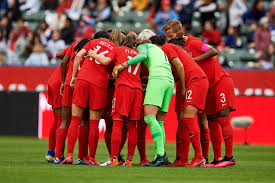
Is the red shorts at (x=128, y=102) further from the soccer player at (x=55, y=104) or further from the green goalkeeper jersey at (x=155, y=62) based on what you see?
the soccer player at (x=55, y=104)

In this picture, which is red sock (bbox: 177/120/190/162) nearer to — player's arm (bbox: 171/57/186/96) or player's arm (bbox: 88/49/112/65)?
player's arm (bbox: 171/57/186/96)

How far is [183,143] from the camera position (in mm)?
11688

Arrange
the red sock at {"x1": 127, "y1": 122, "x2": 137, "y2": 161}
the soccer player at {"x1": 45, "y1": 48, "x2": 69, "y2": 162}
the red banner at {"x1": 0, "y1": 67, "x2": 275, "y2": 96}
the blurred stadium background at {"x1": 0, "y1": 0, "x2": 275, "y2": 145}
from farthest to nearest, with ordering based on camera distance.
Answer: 1. the red banner at {"x1": 0, "y1": 67, "x2": 275, "y2": 96}
2. the blurred stadium background at {"x1": 0, "y1": 0, "x2": 275, "y2": 145}
3. the soccer player at {"x1": 45, "y1": 48, "x2": 69, "y2": 162}
4. the red sock at {"x1": 127, "y1": 122, "x2": 137, "y2": 161}

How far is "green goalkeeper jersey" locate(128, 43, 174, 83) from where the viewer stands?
11.1m

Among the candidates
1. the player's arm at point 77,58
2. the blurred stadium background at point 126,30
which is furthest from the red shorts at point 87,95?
the blurred stadium background at point 126,30

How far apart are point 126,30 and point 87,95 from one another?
38.0 feet

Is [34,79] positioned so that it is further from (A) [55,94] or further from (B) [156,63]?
(B) [156,63]

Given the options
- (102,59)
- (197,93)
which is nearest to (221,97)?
(197,93)

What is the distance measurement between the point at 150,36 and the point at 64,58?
1.54 meters

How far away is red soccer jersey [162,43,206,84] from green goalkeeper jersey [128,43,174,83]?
146mm

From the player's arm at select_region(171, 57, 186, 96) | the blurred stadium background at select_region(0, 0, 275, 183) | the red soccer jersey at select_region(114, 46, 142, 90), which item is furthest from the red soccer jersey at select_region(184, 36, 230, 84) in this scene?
the blurred stadium background at select_region(0, 0, 275, 183)

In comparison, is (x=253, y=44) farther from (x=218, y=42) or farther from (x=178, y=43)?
(x=178, y=43)

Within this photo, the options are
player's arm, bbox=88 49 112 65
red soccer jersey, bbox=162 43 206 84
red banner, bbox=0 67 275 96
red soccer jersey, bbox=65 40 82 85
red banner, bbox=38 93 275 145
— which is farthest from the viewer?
red banner, bbox=0 67 275 96

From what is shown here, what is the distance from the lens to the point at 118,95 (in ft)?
36.0
